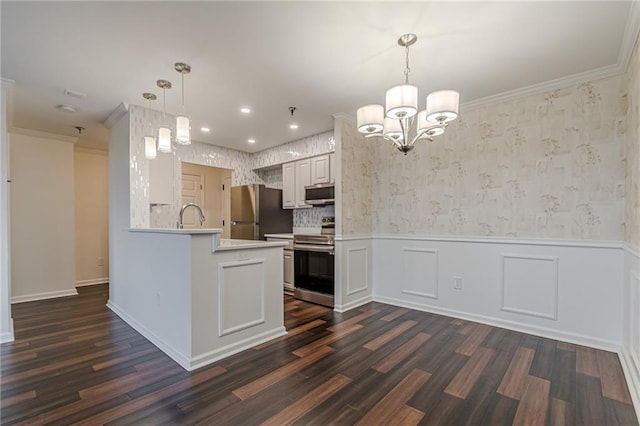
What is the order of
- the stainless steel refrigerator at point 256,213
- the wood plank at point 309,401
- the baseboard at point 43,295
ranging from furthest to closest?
1. the stainless steel refrigerator at point 256,213
2. the baseboard at point 43,295
3. the wood plank at point 309,401

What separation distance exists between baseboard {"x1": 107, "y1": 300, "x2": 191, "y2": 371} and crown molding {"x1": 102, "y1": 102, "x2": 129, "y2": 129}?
2.38 metres

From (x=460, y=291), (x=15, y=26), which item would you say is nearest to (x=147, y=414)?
(x=15, y=26)

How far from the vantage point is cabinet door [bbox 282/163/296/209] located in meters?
4.98

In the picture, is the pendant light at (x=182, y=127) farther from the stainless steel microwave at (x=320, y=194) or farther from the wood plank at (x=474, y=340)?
the wood plank at (x=474, y=340)

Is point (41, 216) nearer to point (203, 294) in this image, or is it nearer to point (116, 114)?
point (116, 114)

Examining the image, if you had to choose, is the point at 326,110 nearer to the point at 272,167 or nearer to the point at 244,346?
the point at 272,167

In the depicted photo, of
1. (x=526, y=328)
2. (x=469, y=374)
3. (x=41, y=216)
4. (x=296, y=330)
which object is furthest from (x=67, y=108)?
(x=526, y=328)

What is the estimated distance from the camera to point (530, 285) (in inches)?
118

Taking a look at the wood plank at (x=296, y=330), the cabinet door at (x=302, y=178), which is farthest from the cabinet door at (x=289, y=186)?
the wood plank at (x=296, y=330)

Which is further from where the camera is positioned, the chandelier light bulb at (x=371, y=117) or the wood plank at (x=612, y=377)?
the chandelier light bulb at (x=371, y=117)

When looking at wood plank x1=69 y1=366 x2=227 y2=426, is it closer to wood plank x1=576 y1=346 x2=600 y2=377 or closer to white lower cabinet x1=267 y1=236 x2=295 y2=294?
white lower cabinet x1=267 y1=236 x2=295 y2=294

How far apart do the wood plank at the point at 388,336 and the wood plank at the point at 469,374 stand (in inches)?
27.4

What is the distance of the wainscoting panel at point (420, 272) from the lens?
3.66 meters

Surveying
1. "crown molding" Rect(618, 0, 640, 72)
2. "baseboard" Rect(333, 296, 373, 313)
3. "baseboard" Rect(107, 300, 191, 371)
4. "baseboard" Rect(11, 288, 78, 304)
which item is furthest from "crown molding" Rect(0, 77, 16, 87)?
"crown molding" Rect(618, 0, 640, 72)
